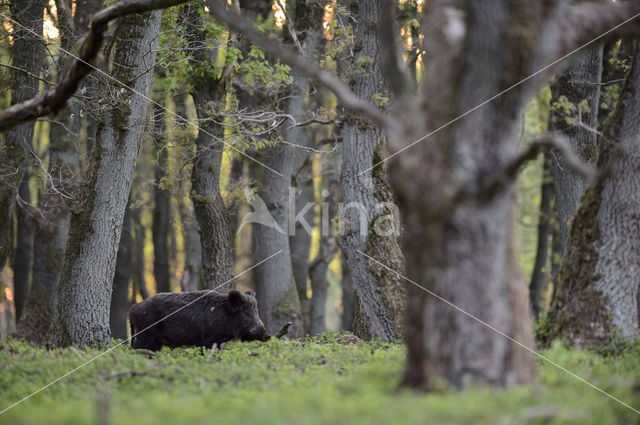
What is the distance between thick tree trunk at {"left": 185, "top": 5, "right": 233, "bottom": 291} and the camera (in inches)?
629

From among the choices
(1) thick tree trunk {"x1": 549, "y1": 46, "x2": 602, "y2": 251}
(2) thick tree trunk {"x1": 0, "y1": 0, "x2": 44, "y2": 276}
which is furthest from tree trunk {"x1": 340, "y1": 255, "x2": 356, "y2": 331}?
(2) thick tree trunk {"x1": 0, "y1": 0, "x2": 44, "y2": 276}

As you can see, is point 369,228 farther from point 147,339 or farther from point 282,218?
point 282,218

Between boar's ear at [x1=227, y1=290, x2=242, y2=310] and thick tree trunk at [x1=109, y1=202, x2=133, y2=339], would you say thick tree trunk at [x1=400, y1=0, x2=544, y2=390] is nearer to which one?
boar's ear at [x1=227, y1=290, x2=242, y2=310]

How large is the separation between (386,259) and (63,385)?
6.30 m

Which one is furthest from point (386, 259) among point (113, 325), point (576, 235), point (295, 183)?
point (113, 325)

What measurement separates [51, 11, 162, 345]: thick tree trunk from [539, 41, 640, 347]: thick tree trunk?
786 cm

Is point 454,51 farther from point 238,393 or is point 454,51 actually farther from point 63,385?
point 63,385

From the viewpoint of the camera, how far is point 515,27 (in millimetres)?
5973

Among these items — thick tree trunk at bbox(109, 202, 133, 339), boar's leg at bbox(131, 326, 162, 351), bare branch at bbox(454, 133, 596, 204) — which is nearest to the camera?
bare branch at bbox(454, 133, 596, 204)

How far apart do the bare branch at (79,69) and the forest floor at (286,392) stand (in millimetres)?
3302

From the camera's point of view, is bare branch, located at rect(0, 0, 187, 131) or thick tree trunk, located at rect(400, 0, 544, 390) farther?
bare branch, located at rect(0, 0, 187, 131)

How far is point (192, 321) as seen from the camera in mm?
11703

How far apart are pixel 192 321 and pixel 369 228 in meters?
3.73

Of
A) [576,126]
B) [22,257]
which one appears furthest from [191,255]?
[576,126]
